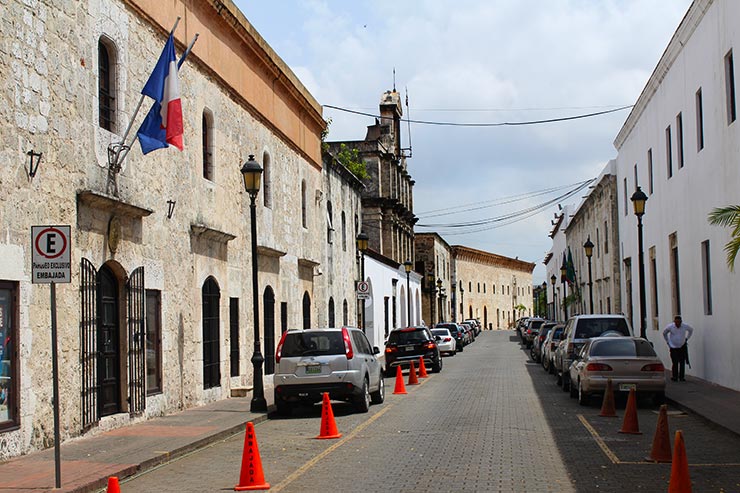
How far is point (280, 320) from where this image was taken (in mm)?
28109

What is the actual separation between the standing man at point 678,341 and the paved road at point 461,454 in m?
5.82

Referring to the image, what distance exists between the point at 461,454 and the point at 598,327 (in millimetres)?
12619

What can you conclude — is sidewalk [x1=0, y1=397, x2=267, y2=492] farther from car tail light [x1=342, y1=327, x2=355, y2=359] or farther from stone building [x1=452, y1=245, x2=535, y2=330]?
stone building [x1=452, y1=245, x2=535, y2=330]

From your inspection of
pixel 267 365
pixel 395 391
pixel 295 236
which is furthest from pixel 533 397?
pixel 295 236

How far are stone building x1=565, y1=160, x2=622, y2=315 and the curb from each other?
29.5 metres

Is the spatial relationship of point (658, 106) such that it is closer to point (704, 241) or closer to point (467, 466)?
point (704, 241)

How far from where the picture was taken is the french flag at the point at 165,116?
15.9 m

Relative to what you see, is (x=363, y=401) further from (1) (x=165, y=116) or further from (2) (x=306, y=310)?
(2) (x=306, y=310)

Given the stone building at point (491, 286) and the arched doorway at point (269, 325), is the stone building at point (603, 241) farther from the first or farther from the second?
the stone building at point (491, 286)

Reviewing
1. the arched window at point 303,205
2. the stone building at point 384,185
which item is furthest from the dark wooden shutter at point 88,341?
the stone building at point 384,185

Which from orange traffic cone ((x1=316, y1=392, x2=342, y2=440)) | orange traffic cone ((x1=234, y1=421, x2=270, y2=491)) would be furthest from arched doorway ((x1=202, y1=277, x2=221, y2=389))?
orange traffic cone ((x1=234, y1=421, x2=270, y2=491))

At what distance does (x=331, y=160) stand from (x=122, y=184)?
19805 millimetres

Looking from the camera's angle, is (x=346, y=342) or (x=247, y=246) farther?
(x=247, y=246)

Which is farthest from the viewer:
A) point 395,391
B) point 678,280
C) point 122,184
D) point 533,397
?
point 678,280
